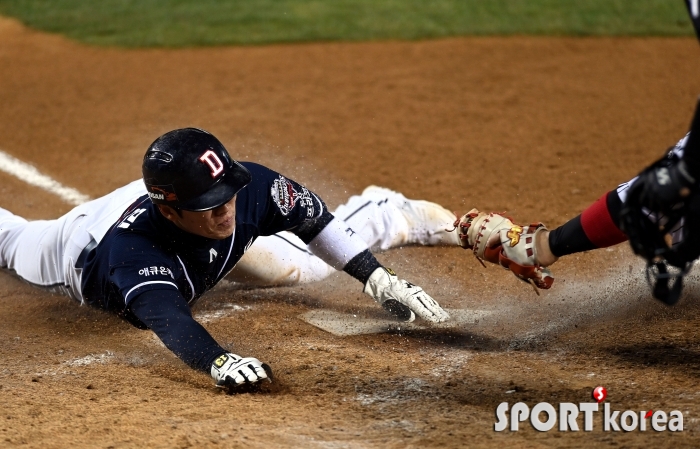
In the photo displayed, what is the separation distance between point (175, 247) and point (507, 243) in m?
1.39

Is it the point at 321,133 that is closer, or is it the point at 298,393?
the point at 298,393

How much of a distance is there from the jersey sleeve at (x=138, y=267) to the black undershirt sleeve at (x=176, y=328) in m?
0.04

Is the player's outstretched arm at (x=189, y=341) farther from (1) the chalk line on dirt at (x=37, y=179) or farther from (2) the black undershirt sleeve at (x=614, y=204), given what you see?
(1) the chalk line on dirt at (x=37, y=179)

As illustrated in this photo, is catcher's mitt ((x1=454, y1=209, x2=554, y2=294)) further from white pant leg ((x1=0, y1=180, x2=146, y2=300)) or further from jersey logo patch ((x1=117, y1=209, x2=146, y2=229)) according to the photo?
white pant leg ((x1=0, y1=180, x2=146, y2=300))

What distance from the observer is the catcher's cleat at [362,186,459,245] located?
501 cm

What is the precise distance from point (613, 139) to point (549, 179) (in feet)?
3.35

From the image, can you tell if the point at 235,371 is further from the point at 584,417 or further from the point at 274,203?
the point at 584,417

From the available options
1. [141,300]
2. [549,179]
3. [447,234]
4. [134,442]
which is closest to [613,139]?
[549,179]

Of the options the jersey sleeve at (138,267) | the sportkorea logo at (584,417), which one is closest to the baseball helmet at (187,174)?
the jersey sleeve at (138,267)

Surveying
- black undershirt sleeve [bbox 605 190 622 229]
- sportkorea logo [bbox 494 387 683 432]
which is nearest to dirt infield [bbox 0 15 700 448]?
sportkorea logo [bbox 494 387 683 432]

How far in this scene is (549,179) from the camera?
589cm

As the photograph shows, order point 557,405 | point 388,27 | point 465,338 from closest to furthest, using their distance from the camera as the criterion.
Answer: point 557,405
point 465,338
point 388,27

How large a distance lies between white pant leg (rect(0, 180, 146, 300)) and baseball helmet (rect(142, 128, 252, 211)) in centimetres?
73

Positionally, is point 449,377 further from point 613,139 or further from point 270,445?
point 613,139
